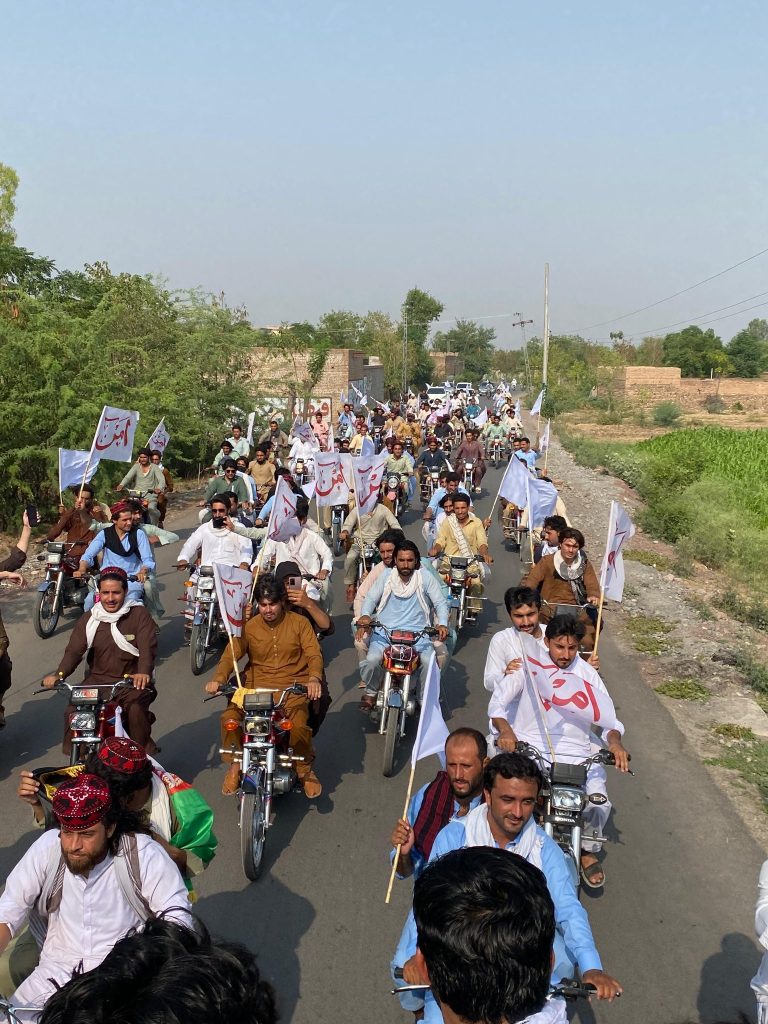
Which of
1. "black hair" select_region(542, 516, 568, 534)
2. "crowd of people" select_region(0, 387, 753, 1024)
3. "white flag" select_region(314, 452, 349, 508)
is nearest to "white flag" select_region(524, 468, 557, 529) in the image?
"crowd of people" select_region(0, 387, 753, 1024)

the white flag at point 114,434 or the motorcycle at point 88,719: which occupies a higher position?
the white flag at point 114,434

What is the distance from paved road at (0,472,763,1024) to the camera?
4.59 m

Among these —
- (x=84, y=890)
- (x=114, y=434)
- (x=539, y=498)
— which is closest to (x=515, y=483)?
(x=539, y=498)

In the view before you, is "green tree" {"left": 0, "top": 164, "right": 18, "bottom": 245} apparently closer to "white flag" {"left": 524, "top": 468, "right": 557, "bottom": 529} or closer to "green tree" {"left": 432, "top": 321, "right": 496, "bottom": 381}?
"white flag" {"left": 524, "top": 468, "right": 557, "bottom": 529}

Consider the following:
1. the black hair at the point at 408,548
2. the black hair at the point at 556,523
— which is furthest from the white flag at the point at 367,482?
the black hair at the point at 408,548

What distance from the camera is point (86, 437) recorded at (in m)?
16.9

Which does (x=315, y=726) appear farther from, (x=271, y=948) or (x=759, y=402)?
(x=759, y=402)

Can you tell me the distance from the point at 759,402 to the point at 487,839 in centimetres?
6814

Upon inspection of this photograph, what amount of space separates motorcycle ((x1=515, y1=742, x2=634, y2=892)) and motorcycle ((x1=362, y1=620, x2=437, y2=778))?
2.18m

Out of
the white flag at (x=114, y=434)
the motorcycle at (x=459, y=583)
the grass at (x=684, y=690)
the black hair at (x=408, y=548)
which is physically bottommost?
the grass at (x=684, y=690)

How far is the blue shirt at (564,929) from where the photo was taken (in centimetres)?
334

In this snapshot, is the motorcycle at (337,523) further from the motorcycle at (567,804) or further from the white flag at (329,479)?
the motorcycle at (567,804)

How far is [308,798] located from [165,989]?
205 inches

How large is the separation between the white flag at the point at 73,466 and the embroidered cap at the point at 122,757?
350 inches
